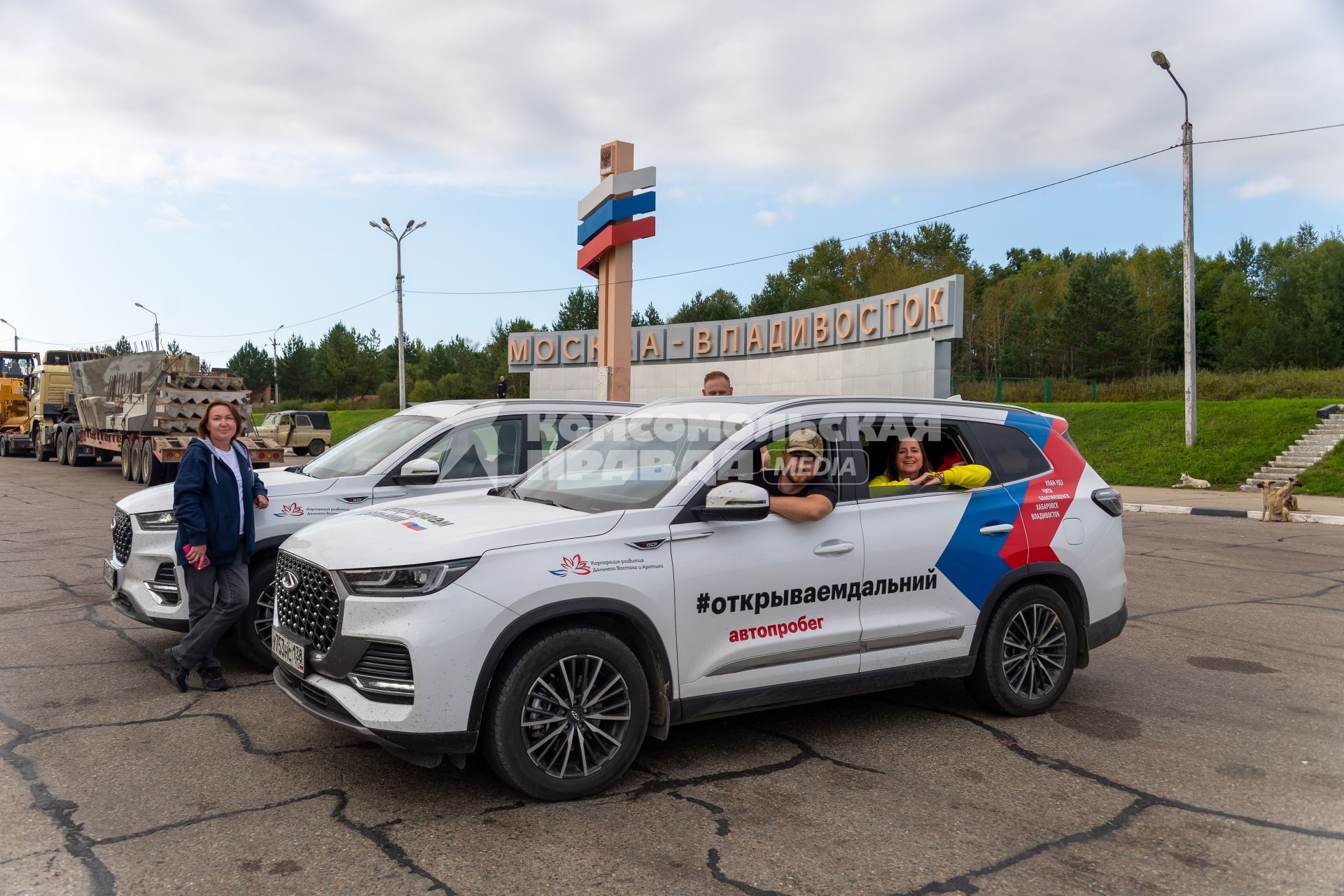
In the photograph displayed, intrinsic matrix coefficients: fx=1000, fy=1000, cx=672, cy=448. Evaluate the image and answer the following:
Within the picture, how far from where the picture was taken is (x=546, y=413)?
748cm

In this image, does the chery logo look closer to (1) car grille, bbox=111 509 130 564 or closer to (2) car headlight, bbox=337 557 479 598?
(2) car headlight, bbox=337 557 479 598

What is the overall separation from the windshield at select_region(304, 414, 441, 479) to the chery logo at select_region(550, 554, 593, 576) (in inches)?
123

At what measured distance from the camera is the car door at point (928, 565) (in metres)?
4.88

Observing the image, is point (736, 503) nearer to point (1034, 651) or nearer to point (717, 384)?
point (1034, 651)

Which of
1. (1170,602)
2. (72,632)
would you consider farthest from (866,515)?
(72,632)

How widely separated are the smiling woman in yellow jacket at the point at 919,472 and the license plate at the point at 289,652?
2.91 m

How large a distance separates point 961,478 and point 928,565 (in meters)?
0.54

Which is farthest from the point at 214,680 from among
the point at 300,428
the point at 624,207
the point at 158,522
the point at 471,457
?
the point at 300,428

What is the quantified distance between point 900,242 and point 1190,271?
7210 cm

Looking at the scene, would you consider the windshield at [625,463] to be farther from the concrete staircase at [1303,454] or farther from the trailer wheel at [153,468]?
the concrete staircase at [1303,454]

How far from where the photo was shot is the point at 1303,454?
22.2 meters

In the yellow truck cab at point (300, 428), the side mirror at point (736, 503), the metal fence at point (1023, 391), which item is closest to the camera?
the side mirror at point (736, 503)

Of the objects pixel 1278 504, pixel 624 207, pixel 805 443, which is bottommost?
Result: pixel 1278 504

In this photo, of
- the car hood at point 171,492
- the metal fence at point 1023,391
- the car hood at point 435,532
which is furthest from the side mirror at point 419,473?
the metal fence at point 1023,391
